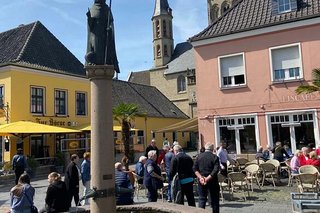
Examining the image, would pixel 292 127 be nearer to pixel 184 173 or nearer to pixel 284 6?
pixel 284 6

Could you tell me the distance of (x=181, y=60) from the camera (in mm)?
63969

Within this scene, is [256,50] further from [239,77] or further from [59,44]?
[59,44]

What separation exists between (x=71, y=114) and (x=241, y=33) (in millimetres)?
15094

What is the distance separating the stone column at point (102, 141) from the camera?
5.74 m

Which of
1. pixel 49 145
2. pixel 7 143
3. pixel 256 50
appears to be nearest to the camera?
pixel 256 50

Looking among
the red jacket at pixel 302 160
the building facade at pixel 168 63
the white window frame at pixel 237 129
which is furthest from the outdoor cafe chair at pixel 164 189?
the building facade at pixel 168 63

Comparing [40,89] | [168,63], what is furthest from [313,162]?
[168,63]

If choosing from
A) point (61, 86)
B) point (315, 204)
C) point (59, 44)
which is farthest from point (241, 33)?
point (59, 44)

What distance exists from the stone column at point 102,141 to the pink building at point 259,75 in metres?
13.1

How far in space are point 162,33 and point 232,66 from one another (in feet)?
171

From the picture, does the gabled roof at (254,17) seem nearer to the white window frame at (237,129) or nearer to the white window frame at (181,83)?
the white window frame at (237,129)

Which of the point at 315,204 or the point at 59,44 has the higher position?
the point at 59,44

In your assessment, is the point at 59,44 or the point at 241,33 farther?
Answer: the point at 59,44

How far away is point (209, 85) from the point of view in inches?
764
